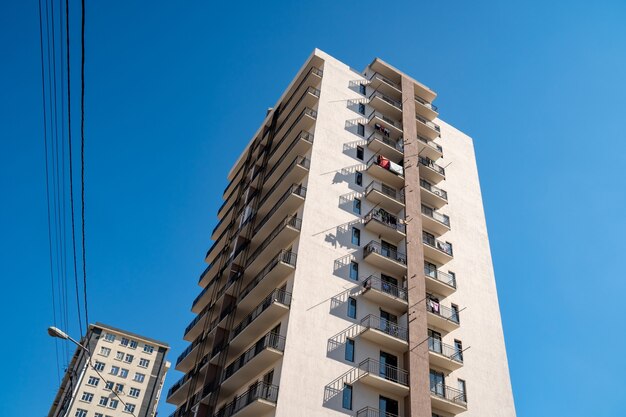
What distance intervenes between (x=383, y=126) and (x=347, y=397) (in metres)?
25.4

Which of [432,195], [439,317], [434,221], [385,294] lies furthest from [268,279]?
[432,195]

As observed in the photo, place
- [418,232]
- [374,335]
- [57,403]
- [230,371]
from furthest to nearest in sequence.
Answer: [57,403] < [418,232] < [230,371] < [374,335]

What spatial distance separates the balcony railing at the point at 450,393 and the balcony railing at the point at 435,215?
14.2 metres

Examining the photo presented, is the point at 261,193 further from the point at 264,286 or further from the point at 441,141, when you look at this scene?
the point at 441,141

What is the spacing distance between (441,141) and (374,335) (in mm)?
25994

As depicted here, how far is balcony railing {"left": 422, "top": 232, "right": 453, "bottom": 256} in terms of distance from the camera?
42438 mm

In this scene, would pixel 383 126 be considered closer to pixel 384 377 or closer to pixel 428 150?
pixel 428 150

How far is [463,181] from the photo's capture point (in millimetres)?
51000

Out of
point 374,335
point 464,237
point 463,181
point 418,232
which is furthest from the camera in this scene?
point 463,181

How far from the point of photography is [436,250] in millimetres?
41094

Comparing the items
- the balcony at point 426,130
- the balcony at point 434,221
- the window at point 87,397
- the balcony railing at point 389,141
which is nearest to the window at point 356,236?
the balcony at point 434,221

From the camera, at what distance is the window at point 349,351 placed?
32628 mm

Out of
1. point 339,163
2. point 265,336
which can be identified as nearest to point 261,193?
point 339,163

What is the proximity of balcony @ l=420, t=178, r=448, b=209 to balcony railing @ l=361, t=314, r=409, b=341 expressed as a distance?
13.7 m
